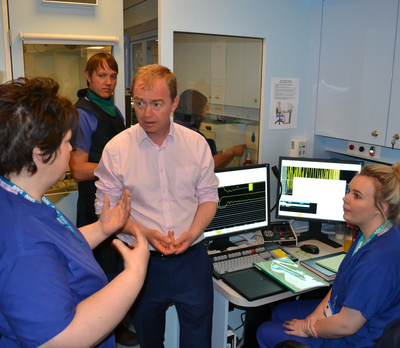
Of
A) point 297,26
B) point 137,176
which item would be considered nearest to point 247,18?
point 297,26

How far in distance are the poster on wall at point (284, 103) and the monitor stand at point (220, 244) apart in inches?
34.8

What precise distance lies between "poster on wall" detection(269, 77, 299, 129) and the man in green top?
108cm

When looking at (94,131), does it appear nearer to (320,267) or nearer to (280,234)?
(280,234)

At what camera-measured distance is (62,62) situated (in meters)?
2.52

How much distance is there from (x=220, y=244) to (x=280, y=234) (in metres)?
0.42

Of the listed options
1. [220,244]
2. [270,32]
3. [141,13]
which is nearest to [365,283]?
[220,244]

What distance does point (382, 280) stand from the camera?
4.98ft

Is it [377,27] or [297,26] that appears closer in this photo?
[377,27]

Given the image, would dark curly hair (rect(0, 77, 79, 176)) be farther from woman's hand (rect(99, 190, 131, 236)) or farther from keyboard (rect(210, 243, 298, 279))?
keyboard (rect(210, 243, 298, 279))

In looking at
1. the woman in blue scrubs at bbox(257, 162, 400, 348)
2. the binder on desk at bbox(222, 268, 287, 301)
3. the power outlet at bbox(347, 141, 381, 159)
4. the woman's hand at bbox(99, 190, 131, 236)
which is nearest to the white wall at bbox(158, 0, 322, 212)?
the power outlet at bbox(347, 141, 381, 159)

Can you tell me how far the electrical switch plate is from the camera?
9.23 ft

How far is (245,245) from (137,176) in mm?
990

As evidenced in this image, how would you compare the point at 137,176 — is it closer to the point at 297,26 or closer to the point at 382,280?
the point at 382,280

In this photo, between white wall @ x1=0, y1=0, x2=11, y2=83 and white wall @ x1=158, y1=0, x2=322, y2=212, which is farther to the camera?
white wall @ x1=158, y1=0, x2=322, y2=212
